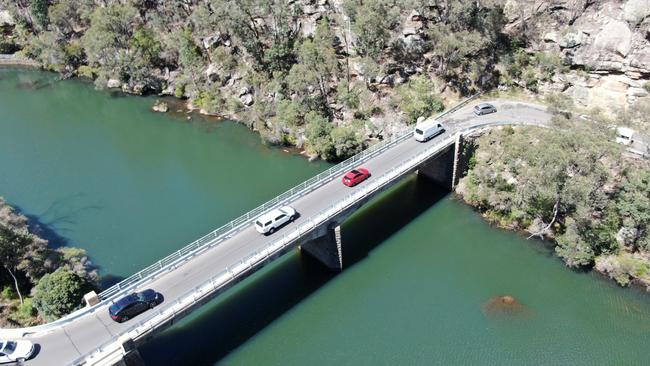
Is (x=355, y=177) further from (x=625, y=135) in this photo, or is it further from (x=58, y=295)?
(x=625, y=135)

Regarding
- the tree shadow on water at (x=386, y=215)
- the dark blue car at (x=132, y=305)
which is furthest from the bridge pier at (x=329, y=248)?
the dark blue car at (x=132, y=305)

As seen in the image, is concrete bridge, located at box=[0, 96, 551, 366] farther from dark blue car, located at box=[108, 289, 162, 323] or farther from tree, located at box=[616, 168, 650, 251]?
tree, located at box=[616, 168, 650, 251]

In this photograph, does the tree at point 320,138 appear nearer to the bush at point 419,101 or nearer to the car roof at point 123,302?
the bush at point 419,101

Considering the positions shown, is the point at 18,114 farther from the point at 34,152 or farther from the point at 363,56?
the point at 363,56

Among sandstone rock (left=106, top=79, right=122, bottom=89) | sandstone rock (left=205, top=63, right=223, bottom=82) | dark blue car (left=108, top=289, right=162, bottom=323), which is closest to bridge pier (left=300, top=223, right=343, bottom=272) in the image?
dark blue car (left=108, top=289, right=162, bottom=323)

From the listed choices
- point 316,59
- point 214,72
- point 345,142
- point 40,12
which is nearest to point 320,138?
point 345,142

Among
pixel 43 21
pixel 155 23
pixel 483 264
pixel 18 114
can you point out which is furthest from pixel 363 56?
pixel 43 21
